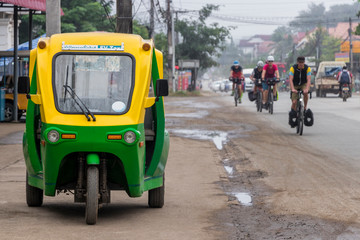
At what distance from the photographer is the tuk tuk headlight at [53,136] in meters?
8.00

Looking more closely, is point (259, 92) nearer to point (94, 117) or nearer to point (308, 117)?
point (308, 117)

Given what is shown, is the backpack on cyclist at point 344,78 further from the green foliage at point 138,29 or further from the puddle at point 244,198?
the puddle at point 244,198

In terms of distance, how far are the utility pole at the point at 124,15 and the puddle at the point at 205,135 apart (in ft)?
9.13

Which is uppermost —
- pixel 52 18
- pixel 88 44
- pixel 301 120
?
pixel 52 18

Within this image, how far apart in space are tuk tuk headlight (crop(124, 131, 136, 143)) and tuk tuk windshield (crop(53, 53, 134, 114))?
13.8 inches

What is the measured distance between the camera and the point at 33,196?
9.24 m

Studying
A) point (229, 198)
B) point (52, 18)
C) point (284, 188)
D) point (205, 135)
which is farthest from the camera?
point (205, 135)

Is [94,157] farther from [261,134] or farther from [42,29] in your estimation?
[42,29]

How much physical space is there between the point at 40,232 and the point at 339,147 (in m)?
9.73

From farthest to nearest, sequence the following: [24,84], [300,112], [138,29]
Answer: [138,29], [300,112], [24,84]

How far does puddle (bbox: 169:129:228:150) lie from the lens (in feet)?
59.9

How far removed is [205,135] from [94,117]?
37.7 feet

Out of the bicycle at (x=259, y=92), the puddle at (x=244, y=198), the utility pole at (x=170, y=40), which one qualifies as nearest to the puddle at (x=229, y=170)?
the puddle at (x=244, y=198)

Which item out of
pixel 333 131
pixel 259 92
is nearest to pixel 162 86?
pixel 333 131
